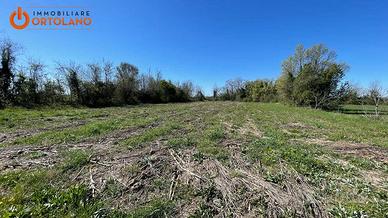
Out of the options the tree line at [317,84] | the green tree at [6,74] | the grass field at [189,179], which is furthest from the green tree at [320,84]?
the green tree at [6,74]

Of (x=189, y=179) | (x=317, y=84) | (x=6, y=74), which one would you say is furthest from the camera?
(x=317, y=84)

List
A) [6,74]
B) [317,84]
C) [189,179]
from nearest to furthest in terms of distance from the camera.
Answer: [189,179]
[6,74]
[317,84]

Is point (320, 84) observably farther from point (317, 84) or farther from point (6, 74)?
point (6, 74)

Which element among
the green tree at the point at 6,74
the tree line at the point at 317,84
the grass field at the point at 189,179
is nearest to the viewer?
the grass field at the point at 189,179

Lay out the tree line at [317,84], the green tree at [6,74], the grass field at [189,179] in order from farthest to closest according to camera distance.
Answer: the tree line at [317,84] → the green tree at [6,74] → the grass field at [189,179]

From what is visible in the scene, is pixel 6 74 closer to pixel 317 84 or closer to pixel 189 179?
pixel 189 179

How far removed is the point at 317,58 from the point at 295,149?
105 ft

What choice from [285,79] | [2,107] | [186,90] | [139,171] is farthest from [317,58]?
[2,107]

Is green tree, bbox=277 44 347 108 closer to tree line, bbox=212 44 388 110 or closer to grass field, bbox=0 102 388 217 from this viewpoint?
tree line, bbox=212 44 388 110

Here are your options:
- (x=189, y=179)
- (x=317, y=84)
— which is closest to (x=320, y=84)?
(x=317, y=84)

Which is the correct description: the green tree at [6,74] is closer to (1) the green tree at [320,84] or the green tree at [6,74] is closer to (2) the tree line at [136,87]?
(2) the tree line at [136,87]

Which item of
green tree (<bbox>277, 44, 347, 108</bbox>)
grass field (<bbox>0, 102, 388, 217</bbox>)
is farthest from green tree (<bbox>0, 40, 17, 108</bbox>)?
green tree (<bbox>277, 44, 347, 108</bbox>)

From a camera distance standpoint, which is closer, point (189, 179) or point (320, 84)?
point (189, 179)

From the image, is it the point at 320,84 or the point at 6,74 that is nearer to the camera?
the point at 6,74
